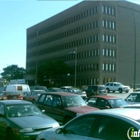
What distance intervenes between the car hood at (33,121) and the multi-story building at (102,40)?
58.7 metres

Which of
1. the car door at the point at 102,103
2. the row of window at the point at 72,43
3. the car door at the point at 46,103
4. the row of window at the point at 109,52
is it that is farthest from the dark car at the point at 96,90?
the row of window at the point at 72,43

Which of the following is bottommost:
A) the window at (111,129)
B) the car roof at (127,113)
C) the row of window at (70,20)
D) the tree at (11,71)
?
the window at (111,129)

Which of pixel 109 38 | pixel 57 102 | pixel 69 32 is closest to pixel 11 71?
pixel 69 32

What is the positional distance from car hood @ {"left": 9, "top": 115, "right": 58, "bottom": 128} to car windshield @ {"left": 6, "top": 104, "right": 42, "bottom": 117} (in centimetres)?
42

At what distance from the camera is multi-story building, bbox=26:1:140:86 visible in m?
72.4

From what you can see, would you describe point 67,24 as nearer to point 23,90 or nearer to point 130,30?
point 130,30

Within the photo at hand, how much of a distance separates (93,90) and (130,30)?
46.7 meters

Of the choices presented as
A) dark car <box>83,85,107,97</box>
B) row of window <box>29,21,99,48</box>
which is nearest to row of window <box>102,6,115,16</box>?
row of window <box>29,21,99,48</box>

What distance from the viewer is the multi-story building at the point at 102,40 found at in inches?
2849

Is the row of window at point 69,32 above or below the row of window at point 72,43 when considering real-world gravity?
above

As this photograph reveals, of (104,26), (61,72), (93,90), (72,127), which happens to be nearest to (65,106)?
(72,127)

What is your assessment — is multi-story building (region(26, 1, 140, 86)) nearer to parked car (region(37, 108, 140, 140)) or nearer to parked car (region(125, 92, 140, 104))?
parked car (region(125, 92, 140, 104))

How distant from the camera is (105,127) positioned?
475cm

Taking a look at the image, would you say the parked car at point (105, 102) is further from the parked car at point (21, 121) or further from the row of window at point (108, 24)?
the row of window at point (108, 24)
